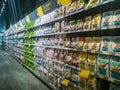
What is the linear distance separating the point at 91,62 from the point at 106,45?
1.49ft

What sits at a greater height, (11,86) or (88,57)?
(88,57)

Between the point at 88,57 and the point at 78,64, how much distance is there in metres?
0.37

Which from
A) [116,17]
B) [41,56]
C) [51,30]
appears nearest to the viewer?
[116,17]

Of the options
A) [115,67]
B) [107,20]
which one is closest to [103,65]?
[115,67]

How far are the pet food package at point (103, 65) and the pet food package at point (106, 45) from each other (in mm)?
115

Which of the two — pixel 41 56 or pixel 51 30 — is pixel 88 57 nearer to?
pixel 51 30

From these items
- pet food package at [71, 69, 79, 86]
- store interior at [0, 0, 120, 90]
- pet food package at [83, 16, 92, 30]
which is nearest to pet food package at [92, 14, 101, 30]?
store interior at [0, 0, 120, 90]

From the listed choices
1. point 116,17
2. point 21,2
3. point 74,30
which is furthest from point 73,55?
point 21,2

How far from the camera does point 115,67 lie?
2.38m

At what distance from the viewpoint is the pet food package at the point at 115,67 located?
2.35 metres

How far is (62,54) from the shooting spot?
4.10m

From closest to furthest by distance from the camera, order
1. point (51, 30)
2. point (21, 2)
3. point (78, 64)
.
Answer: point (78, 64) → point (51, 30) → point (21, 2)

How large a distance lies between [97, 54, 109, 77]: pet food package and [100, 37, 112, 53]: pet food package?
11cm

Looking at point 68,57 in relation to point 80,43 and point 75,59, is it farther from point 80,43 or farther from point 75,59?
point 80,43
